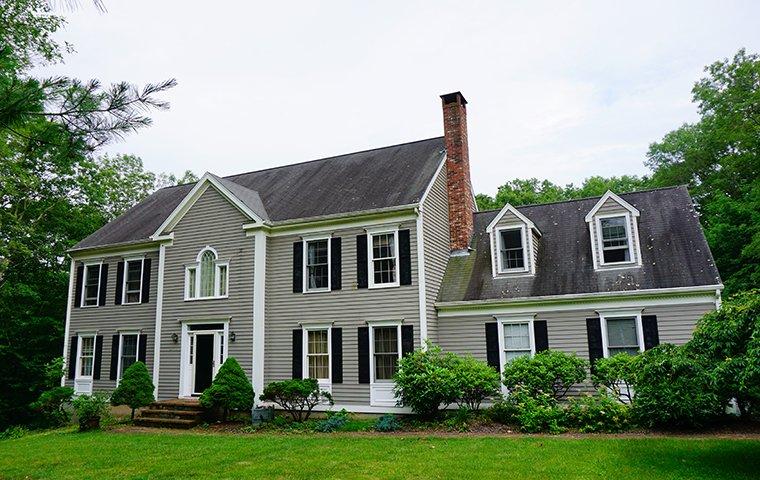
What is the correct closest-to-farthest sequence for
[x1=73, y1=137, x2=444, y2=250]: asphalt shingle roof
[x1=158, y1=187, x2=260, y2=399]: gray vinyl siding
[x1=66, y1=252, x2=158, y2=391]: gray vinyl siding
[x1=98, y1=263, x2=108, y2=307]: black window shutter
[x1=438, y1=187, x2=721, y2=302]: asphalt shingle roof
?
[x1=438, y1=187, x2=721, y2=302]: asphalt shingle roof
[x1=158, y1=187, x2=260, y2=399]: gray vinyl siding
[x1=73, y1=137, x2=444, y2=250]: asphalt shingle roof
[x1=66, y1=252, x2=158, y2=391]: gray vinyl siding
[x1=98, y1=263, x2=108, y2=307]: black window shutter

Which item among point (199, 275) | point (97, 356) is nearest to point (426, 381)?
point (199, 275)

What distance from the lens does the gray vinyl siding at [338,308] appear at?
1588 centimetres

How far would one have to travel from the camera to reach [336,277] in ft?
55.5

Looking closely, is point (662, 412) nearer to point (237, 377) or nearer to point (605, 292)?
point (605, 292)

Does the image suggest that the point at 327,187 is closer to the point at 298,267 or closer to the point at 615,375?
the point at 298,267

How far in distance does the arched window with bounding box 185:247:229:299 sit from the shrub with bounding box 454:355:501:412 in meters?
8.42

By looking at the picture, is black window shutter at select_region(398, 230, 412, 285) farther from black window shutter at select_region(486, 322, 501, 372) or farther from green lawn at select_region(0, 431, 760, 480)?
green lawn at select_region(0, 431, 760, 480)

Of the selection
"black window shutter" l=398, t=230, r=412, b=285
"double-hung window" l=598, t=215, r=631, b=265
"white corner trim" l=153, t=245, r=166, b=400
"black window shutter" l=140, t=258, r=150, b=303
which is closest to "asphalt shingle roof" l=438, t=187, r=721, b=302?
"double-hung window" l=598, t=215, r=631, b=265

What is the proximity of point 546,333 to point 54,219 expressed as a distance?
25.2 metres

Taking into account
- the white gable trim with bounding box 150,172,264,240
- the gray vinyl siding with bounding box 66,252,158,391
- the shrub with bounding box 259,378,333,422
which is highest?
the white gable trim with bounding box 150,172,264,240

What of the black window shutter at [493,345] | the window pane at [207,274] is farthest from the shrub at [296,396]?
the black window shutter at [493,345]

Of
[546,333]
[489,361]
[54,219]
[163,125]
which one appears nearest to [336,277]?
[489,361]

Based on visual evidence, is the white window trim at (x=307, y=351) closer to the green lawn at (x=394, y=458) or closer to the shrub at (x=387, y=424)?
the shrub at (x=387, y=424)

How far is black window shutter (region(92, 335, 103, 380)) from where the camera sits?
2036cm
